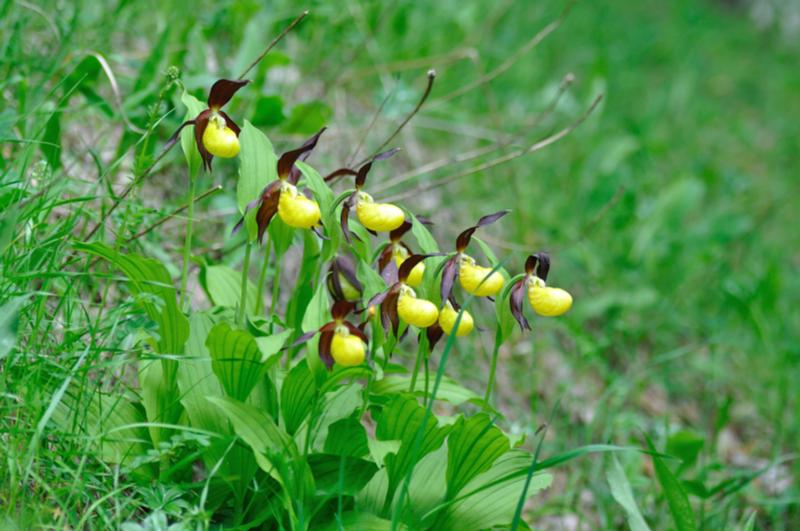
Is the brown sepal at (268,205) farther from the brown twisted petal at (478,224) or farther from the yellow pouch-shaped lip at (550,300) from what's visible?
the yellow pouch-shaped lip at (550,300)

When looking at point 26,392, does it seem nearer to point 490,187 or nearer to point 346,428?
point 346,428

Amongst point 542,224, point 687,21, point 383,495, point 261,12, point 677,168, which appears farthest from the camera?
point 687,21

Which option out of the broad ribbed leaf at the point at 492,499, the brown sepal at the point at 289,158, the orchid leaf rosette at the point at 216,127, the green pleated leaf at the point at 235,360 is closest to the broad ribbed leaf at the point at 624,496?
the broad ribbed leaf at the point at 492,499

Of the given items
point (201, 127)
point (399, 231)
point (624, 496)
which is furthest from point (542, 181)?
point (201, 127)

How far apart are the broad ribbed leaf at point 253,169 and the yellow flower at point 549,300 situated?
0.51 m

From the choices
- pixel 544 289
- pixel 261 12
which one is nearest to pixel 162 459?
pixel 544 289

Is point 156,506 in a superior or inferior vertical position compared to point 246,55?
inferior

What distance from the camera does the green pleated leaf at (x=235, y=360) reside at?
4.20 feet

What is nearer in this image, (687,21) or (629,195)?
(629,195)

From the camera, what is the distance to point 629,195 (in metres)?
3.24

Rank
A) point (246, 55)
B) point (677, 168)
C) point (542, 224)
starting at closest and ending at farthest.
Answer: point (246, 55)
point (542, 224)
point (677, 168)

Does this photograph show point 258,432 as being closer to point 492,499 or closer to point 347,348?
point 347,348

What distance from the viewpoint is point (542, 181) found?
3.56m

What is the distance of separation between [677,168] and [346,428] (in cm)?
341
